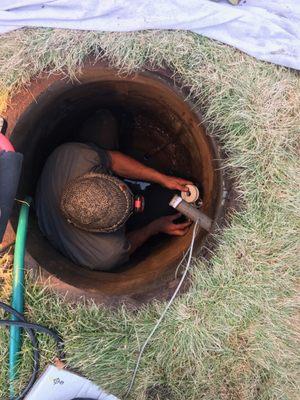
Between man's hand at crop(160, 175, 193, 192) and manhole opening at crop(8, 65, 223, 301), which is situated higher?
manhole opening at crop(8, 65, 223, 301)

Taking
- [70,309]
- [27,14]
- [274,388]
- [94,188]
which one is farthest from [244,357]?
[27,14]

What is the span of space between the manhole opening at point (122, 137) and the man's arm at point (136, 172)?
13 cm

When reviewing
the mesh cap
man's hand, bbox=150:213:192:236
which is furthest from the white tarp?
man's hand, bbox=150:213:192:236

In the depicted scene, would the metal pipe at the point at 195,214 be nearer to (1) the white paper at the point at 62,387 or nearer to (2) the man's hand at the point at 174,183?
(2) the man's hand at the point at 174,183

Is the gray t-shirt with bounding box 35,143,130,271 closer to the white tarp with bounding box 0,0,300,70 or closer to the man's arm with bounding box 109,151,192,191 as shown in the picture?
the man's arm with bounding box 109,151,192,191

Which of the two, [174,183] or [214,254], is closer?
[214,254]

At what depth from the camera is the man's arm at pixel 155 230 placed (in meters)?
2.77

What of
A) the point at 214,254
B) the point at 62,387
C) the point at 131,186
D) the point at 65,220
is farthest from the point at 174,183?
the point at 62,387

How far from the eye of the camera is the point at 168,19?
192cm

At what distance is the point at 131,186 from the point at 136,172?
0.32 metres

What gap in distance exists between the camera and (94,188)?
7.16 feet

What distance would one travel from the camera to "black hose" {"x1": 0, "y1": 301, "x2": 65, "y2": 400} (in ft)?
6.14

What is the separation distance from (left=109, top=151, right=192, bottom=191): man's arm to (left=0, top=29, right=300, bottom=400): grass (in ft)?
2.37

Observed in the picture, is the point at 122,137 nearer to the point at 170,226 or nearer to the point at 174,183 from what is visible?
the point at 174,183
